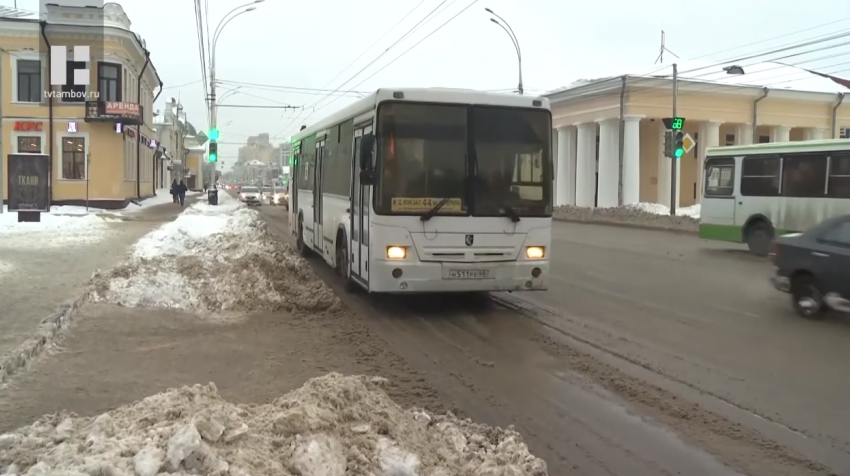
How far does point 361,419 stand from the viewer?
4879mm

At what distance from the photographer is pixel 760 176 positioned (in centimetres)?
1975

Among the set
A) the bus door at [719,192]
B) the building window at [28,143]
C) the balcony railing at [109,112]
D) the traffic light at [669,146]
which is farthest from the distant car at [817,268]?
the building window at [28,143]

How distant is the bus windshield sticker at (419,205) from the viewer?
32.8 feet

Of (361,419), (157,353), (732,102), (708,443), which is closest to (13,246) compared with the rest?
(157,353)

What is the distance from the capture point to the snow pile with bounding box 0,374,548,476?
4043 mm

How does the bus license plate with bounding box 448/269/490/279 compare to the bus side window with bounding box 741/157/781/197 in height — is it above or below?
below

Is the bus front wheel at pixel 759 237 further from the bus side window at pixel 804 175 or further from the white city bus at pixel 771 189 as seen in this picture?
the bus side window at pixel 804 175

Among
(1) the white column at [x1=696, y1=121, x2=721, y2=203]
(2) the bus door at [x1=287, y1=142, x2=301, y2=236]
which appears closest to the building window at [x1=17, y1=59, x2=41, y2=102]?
(2) the bus door at [x1=287, y1=142, x2=301, y2=236]

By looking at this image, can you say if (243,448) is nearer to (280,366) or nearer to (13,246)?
(280,366)

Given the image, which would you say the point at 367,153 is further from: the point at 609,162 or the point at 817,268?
the point at 609,162

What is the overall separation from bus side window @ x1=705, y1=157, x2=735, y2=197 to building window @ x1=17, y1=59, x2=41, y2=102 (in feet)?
Result: 112

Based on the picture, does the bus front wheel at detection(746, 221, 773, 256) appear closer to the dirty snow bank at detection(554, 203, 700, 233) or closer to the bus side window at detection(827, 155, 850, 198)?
the bus side window at detection(827, 155, 850, 198)

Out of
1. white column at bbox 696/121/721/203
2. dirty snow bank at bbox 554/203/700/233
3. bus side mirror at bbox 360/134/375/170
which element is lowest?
dirty snow bank at bbox 554/203/700/233

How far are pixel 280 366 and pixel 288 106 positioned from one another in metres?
45.0
